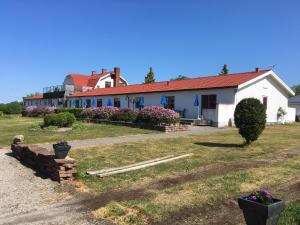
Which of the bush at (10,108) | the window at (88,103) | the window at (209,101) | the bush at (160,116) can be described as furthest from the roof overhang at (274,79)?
the bush at (10,108)

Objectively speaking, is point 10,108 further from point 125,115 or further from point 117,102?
point 125,115

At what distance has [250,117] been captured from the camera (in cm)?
1341

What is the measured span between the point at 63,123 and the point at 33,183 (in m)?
Result: 13.2

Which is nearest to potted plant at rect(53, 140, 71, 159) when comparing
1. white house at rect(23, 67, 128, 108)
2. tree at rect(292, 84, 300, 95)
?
white house at rect(23, 67, 128, 108)

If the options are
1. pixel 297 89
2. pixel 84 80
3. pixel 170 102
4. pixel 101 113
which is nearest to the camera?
pixel 101 113

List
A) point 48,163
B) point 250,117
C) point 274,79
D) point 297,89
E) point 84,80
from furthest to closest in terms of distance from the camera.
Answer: point 297,89 < point 84,80 < point 274,79 < point 250,117 < point 48,163

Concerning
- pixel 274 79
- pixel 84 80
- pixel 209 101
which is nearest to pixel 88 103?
pixel 84 80

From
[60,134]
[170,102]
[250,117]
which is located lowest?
[60,134]

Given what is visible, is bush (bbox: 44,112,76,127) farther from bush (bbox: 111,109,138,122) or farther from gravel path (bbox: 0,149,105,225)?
gravel path (bbox: 0,149,105,225)

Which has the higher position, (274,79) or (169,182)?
(274,79)

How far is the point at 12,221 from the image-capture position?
18.4 ft

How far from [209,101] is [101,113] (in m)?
9.14

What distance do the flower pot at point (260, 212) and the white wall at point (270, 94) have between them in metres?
22.5

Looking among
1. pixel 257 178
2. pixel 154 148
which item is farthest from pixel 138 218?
pixel 154 148
